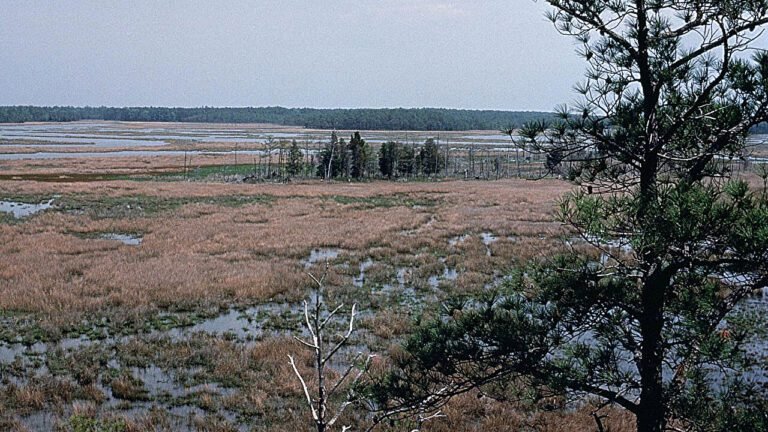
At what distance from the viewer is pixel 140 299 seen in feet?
50.9

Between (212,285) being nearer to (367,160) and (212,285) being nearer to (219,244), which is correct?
(219,244)

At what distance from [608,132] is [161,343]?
1055 cm

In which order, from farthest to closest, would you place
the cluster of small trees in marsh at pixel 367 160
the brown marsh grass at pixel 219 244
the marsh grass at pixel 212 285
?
the cluster of small trees in marsh at pixel 367 160
the brown marsh grass at pixel 219 244
the marsh grass at pixel 212 285

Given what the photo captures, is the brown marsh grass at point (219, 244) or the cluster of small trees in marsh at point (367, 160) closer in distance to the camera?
the brown marsh grass at point (219, 244)

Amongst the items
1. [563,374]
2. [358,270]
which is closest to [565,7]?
[563,374]

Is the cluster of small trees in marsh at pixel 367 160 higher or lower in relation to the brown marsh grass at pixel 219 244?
higher

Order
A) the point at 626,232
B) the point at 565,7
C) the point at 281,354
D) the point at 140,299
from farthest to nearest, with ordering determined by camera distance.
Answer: the point at 140,299 → the point at 281,354 → the point at 565,7 → the point at 626,232

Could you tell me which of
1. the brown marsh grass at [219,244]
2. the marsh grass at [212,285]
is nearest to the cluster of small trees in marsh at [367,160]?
the brown marsh grass at [219,244]

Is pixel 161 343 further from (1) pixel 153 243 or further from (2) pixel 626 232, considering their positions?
(1) pixel 153 243

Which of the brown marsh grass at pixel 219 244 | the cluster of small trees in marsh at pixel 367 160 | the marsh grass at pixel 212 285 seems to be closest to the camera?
the marsh grass at pixel 212 285

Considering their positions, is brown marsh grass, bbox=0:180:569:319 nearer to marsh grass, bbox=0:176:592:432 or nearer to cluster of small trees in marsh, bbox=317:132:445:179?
marsh grass, bbox=0:176:592:432

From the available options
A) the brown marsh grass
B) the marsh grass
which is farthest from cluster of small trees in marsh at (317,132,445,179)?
the marsh grass

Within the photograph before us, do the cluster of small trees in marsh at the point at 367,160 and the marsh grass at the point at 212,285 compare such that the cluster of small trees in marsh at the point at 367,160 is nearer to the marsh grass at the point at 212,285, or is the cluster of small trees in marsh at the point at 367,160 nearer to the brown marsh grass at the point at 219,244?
the brown marsh grass at the point at 219,244

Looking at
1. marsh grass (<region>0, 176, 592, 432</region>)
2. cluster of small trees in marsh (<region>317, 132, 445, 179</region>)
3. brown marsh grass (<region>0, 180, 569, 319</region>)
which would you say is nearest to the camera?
marsh grass (<region>0, 176, 592, 432</region>)
